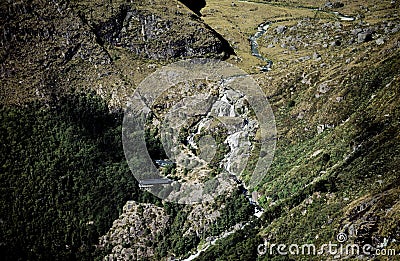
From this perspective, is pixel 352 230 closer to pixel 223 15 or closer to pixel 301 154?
pixel 301 154

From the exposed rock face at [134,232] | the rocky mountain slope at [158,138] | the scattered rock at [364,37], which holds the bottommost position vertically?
the exposed rock face at [134,232]

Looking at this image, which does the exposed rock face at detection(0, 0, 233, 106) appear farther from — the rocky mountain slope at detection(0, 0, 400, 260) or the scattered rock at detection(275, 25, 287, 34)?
the scattered rock at detection(275, 25, 287, 34)

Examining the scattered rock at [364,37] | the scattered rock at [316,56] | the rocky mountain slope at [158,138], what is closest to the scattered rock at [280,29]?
the rocky mountain slope at [158,138]

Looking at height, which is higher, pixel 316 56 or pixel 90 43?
pixel 90 43

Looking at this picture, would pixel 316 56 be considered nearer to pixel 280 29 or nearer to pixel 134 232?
pixel 280 29

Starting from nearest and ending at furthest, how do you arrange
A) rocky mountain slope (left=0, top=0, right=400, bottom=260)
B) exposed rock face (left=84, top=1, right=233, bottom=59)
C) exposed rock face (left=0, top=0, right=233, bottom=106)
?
rocky mountain slope (left=0, top=0, right=400, bottom=260) < exposed rock face (left=0, top=0, right=233, bottom=106) < exposed rock face (left=84, top=1, right=233, bottom=59)

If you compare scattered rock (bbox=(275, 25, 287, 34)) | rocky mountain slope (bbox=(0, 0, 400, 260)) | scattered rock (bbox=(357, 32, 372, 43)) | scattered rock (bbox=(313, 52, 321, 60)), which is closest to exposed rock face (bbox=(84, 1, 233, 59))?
rocky mountain slope (bbox=(0, 0, 400, 260))

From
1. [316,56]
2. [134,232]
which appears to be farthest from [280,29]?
[134,232]

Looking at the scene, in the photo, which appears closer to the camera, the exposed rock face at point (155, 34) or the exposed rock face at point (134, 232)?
the exposed rock face at point (134, 232)

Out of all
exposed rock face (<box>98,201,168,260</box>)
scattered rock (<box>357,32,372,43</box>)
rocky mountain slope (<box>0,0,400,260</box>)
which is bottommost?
exposed rock face (<box>98,201,168,260</box>)

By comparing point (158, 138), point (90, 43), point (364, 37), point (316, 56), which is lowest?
point (158, 138)

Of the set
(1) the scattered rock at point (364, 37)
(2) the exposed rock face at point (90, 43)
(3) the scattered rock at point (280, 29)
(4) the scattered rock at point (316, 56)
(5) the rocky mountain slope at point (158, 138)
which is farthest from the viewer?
(3) the scattered rock at point (280, 29)

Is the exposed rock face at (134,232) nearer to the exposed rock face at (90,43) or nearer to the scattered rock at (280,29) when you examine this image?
the exposed rock face at (90,43)
